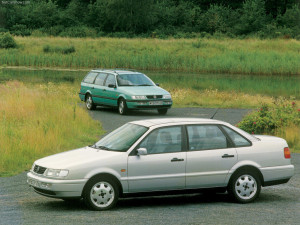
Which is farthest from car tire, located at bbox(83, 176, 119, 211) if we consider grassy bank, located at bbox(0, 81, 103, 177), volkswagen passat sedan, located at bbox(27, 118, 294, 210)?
grassy bank, located at bbox(0, 81, 103, 177)

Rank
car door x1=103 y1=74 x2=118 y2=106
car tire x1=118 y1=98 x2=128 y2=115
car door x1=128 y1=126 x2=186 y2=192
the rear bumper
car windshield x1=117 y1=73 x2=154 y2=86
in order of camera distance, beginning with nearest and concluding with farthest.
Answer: car door x1=128 y1=126 x2=186 y2=192, the rear bumper, car tire x1=118 y1=98 x2=128 y2=115, car door x1=103 y1=74 x2=118 y2=106, car windshield x1=117 y1=73 x2=154 y2=86

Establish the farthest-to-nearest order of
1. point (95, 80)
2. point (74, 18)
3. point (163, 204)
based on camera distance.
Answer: point (74, 18)
point (95, 80)
point (163, 204)

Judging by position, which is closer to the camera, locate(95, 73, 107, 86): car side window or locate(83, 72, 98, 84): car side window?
locate(95, 73, 107, 86): car side window

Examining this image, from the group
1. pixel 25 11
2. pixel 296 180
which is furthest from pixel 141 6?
pixel 296 180

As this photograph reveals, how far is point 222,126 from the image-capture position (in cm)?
1127

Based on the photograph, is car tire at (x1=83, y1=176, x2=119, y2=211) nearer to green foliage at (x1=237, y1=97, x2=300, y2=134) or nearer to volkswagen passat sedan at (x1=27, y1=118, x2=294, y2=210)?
volkswagen passat sedan at (x1=27, y1=118, x2=294, y2=210)

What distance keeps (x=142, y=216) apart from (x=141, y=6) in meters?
77.9

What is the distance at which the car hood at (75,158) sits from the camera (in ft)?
33.6

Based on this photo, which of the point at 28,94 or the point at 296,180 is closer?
the point at 296,180

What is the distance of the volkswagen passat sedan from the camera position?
33.4ft

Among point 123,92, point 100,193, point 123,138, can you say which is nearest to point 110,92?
point 123,92

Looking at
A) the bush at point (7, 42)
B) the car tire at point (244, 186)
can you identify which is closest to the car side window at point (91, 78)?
the car tire at point (244, 186)

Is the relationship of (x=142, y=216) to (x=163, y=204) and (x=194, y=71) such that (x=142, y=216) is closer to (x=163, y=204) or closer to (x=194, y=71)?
(x=163, y=204)

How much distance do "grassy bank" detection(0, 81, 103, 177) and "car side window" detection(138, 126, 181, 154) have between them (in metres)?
4.45
